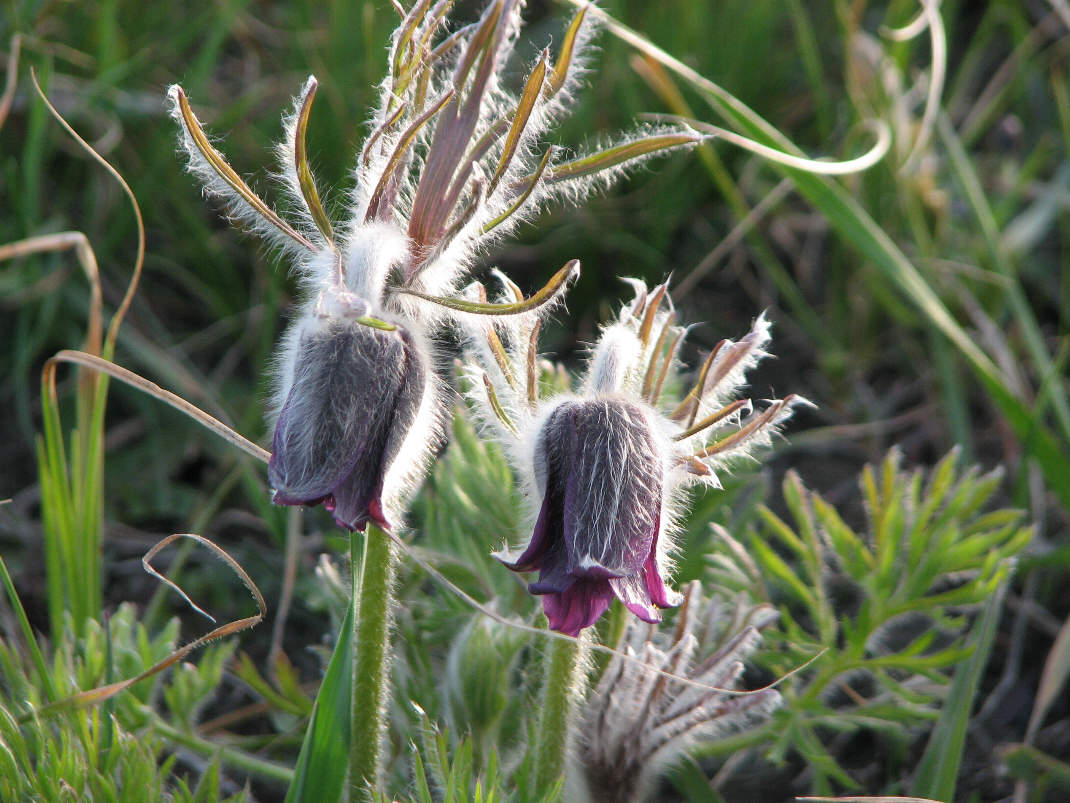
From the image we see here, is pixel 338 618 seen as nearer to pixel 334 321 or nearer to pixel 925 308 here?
pixel 334 321

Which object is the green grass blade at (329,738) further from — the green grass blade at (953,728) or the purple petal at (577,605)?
the green grass blade at (953,728)

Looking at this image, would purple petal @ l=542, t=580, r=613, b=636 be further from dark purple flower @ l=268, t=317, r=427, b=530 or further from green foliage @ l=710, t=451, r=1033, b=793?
green foliage @ l=710, t=451, r=1033, b=793

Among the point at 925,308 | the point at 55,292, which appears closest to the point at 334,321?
the point at 925,308

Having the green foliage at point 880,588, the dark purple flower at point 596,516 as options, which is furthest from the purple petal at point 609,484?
the green foliage at point 880,588

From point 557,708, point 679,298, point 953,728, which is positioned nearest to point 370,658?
point 557,708

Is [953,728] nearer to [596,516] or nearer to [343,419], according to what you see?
[596,516]

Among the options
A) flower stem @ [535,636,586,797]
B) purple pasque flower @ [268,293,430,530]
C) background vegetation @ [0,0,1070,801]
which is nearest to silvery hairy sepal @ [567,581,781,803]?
flower stem @ [535,636,586,797]
